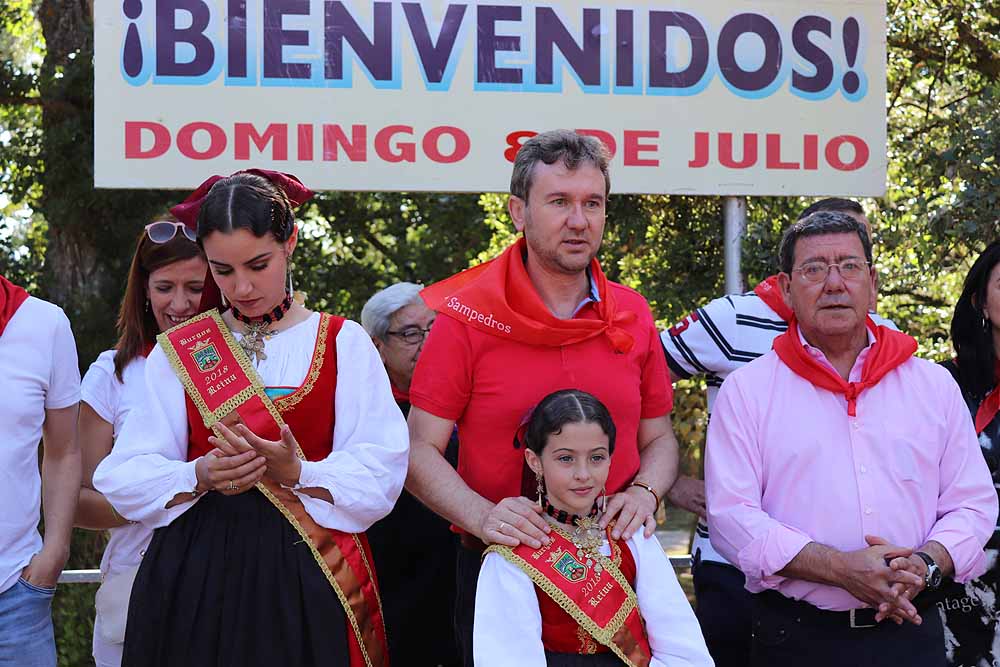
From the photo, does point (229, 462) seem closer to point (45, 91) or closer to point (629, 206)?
point (629, 206)

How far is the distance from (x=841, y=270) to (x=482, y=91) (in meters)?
2.02

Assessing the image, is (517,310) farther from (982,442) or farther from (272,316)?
(982,442)

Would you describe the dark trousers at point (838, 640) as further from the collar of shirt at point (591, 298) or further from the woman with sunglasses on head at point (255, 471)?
the woman with sunglasses on head at point (255, 471)

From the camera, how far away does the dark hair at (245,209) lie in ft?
9.14

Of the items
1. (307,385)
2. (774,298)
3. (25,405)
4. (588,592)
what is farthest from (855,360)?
(25,405)

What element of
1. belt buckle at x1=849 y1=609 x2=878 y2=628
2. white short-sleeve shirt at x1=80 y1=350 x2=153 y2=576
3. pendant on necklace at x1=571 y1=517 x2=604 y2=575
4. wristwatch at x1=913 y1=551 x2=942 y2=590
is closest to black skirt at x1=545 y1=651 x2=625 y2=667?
pendant on necklace at x1=571 y1=517 x2=604 y2=575

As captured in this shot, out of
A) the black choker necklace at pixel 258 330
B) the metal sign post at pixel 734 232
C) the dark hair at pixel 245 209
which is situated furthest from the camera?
the metal sign post at pixel 734 232

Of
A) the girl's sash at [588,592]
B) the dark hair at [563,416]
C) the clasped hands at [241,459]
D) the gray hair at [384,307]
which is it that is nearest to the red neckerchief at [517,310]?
the dark hair at [563,416]

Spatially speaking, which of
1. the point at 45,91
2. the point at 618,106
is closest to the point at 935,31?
the point at 618,106

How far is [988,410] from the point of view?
357cm

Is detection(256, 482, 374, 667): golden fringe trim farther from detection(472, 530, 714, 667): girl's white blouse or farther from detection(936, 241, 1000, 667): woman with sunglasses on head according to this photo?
detection(936, 241, 1000, 667): woman with sunglasses on head

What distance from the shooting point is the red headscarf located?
287 centimetres

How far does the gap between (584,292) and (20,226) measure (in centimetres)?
818

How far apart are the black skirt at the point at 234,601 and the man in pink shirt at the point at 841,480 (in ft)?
3.60
